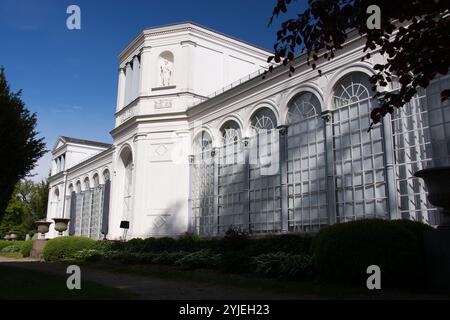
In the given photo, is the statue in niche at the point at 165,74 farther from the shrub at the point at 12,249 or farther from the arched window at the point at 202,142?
the shrub at the point at 12,249

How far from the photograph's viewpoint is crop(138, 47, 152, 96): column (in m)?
22.1

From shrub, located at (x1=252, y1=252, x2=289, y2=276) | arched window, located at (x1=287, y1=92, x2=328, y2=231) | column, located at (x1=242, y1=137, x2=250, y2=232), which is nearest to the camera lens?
shrub, located at (x1=252, y1=252, x2=289, y2=276)

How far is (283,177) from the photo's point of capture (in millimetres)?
15391

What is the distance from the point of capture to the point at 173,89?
71.3 feet

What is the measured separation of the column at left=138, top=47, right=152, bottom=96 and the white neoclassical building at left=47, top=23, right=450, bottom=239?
68 mm

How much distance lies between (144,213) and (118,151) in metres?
5.26

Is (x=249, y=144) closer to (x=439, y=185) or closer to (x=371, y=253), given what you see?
(x=371, y=253)

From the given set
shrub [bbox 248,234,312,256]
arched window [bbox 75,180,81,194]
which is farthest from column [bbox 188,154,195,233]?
arched window [bbox 75,180,81,194]

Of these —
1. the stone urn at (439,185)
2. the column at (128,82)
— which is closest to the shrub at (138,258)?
the stone urn at (439,185)

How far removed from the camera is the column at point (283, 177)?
49.2 ft

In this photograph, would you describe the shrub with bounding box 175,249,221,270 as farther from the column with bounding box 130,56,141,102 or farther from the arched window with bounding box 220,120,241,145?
the column with bounding box 130,56,141,102

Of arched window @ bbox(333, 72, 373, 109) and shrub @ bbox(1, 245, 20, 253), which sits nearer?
arched window @ bbox(333, 72, 373, 109)

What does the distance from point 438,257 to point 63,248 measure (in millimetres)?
16247
